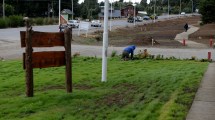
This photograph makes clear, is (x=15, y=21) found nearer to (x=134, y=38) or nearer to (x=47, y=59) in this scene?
(x=134, y=38)

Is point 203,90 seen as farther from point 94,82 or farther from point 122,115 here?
point 122,115

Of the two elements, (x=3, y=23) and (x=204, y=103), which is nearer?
(x=204, y=103)

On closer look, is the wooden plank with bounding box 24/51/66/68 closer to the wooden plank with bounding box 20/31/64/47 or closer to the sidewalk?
the wooden plank with bounding box 20/31/64/47

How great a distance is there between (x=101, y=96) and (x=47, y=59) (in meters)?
1.73

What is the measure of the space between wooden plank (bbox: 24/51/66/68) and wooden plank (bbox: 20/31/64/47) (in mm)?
242

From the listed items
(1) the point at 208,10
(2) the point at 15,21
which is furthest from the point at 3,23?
(1) the point at 208,10

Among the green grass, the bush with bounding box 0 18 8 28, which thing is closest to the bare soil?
the bush with bounding box 0 18 8 28

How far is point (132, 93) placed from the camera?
11.5 m

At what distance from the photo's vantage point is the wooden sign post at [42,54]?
35.1 feet

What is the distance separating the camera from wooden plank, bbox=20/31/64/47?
1091 centimetres

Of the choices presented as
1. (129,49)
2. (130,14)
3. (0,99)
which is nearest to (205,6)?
(129,49)

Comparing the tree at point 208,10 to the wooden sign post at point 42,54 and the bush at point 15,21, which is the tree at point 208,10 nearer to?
the bush at point 15,21

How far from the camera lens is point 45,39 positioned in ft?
36.6

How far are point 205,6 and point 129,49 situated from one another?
30.8 meters
